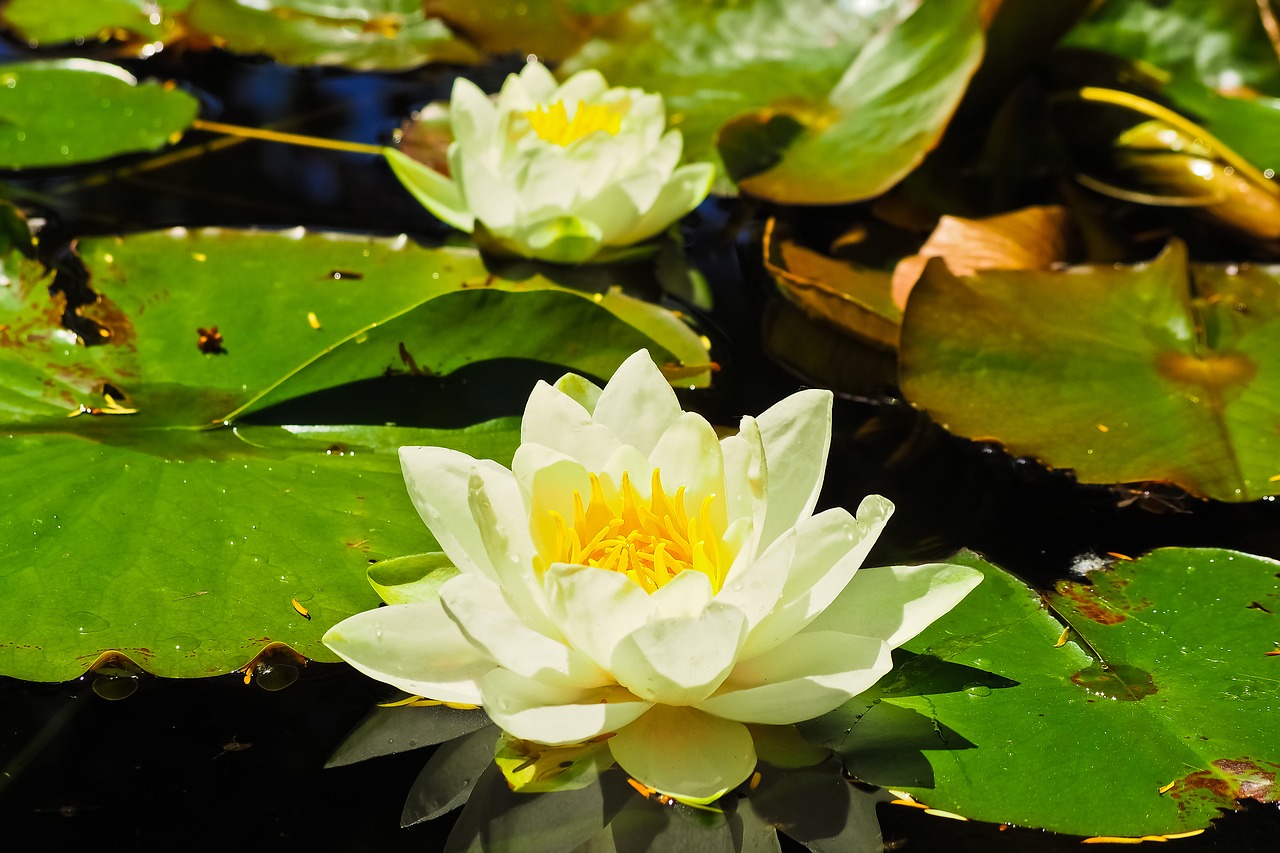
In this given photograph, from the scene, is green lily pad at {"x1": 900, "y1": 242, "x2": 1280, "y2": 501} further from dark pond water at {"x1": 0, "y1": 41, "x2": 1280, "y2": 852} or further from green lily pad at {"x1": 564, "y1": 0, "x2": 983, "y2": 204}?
green lily pad at {"x1": 564, "y1": 0, "x2": 983, "y2": 204}

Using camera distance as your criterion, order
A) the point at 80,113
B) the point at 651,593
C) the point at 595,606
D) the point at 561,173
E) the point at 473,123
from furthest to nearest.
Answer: the point at 80,113 < the point at 473,123 < the point at 561,173 < the point at 651,593 < the point at 595,606

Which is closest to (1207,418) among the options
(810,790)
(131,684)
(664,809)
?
(810,790)

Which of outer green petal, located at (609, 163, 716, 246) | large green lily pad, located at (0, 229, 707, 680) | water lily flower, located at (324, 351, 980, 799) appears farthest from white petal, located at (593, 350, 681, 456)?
outer green petal, located at (609, 163, 716, 246)

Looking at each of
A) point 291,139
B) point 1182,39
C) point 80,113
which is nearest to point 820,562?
point 291,139

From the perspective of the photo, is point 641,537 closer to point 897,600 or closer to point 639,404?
point 639,404

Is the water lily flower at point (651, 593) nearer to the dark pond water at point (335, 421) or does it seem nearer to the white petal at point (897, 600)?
the white petal at point (897, 600)

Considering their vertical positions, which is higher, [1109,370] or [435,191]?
[1109,370]
